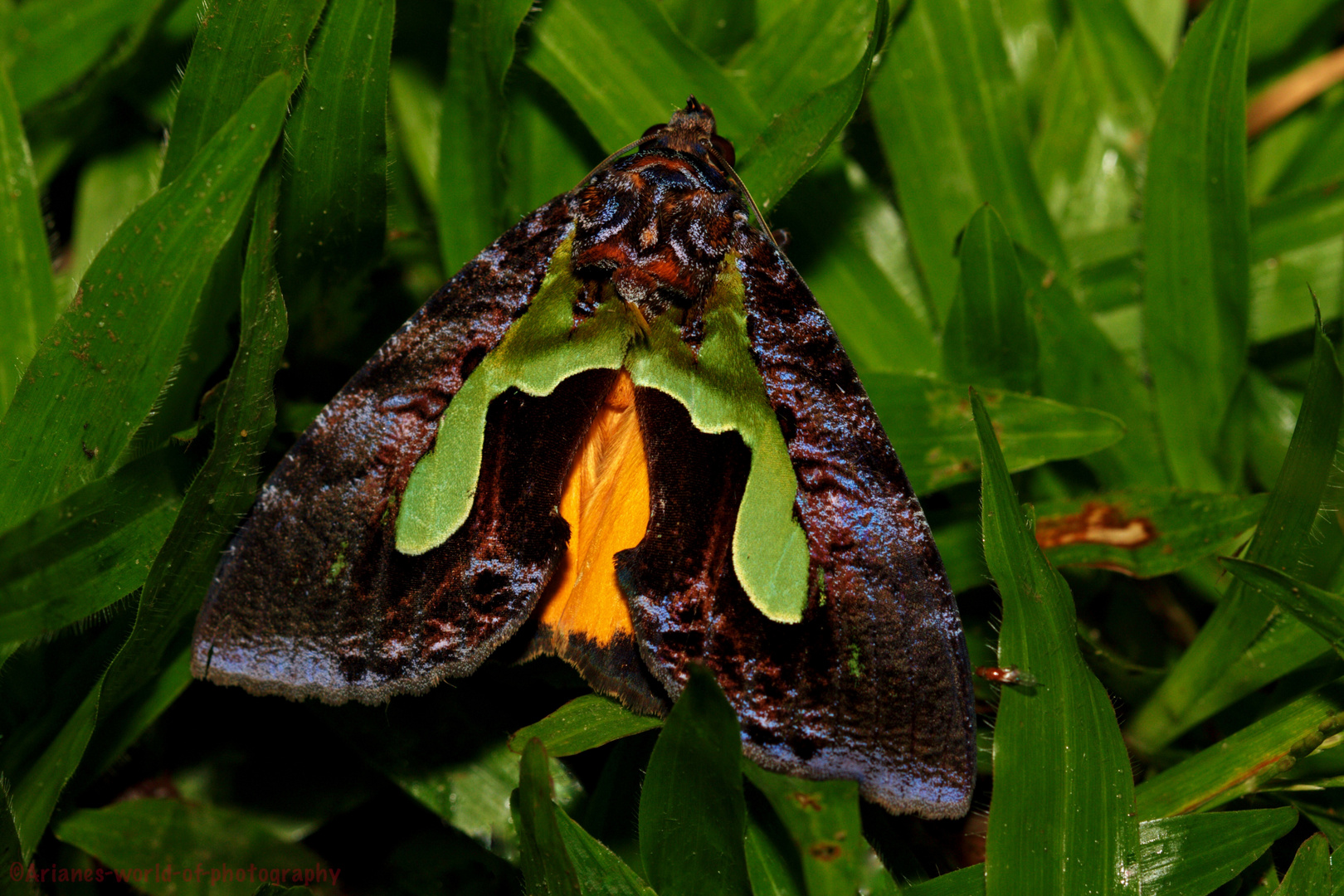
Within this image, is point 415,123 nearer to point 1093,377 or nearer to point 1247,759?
point 1093,377

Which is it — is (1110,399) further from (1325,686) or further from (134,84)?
(134,84)

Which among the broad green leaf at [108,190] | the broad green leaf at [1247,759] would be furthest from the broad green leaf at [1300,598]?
the broad green leaf at [108,190]

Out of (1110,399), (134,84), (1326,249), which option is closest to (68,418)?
(134,84)

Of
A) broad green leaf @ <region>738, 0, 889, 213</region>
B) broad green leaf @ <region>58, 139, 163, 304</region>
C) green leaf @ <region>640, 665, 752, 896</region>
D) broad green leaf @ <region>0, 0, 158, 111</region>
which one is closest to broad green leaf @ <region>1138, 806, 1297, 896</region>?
green leaf @ <region>640, 665, 752, 896</region>

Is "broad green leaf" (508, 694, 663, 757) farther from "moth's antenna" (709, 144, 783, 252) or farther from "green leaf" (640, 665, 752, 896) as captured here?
"moth's antenna" (709, 144, 783, 252)

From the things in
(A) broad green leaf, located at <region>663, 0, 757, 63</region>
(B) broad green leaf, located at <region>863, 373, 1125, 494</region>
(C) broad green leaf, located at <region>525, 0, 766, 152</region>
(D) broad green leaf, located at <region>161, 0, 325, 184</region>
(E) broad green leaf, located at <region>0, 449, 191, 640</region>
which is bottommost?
(E) broad green leaf, located at <region>0, 449, 191, 640</region>

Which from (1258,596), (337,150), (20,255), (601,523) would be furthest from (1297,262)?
(20,255)

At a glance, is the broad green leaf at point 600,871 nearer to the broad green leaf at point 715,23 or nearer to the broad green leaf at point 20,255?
the broad green leaf at point 20,255
